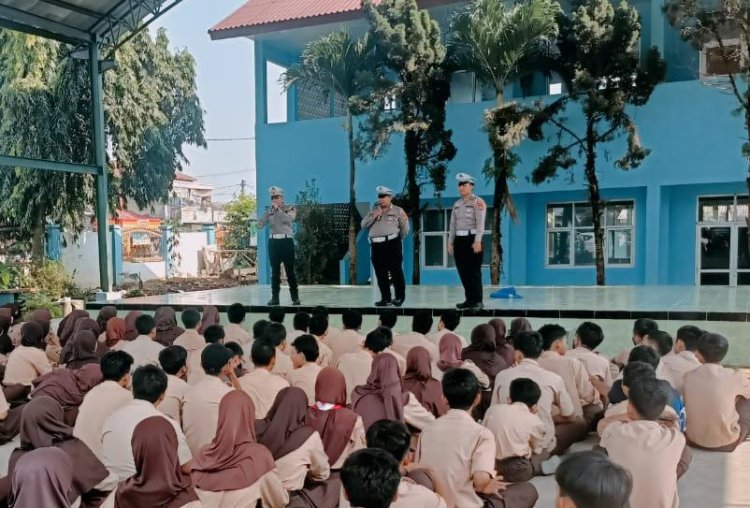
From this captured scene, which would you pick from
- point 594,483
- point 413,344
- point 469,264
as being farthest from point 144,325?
point 594,483

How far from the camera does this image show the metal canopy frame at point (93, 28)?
933 cm

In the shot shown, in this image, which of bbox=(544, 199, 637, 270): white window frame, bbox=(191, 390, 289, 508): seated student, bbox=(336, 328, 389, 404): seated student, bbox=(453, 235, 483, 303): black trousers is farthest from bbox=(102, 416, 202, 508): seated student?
bbox=(544, 199, 637, 270): white window frame

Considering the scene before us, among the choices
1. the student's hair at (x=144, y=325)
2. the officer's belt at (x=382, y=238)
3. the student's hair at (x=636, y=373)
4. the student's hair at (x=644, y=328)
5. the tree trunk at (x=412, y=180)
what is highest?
the tree trunk at (x=412, y=180)

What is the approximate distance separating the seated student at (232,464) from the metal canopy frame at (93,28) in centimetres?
779

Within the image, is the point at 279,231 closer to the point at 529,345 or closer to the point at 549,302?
the point at 549,302

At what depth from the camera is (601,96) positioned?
1048 cm

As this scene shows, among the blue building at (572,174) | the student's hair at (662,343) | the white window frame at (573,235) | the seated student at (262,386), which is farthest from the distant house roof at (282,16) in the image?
A: the seated student at (262,386)

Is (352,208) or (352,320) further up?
(352,208)

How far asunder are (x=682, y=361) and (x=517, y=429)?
4.96 feet

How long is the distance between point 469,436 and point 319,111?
526 inches

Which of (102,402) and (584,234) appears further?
(584,234)

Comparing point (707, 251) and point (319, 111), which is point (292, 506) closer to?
point (707, 251)

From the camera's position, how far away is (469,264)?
23.7 ft

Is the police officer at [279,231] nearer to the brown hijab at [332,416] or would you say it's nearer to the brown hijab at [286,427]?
the brown hijab at [332,416]
